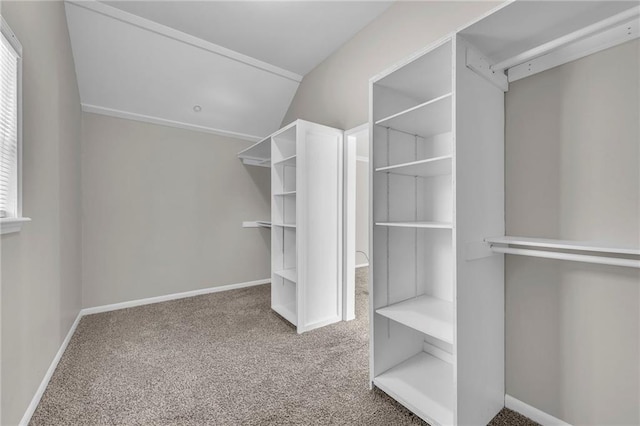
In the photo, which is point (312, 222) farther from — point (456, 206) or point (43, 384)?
point (43, 384)

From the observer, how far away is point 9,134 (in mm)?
1390

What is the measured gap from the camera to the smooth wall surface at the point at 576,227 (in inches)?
47.6

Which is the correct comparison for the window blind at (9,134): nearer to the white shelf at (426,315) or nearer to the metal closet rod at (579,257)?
the white shelf at (426,315)

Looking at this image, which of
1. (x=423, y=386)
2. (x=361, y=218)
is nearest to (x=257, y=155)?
(x=361, y=218)

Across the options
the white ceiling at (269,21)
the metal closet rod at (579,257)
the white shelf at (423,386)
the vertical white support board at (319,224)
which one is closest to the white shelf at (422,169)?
the metal closet rod at (579,257)

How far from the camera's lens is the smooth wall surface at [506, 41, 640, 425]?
3.96 ft

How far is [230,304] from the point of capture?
3.34 meters

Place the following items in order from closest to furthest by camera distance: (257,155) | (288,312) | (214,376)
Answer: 1. (214,376)
2. (288,312)
3. (257,155)

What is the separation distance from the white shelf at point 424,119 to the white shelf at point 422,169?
0.90 feet

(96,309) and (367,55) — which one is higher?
(367,55)

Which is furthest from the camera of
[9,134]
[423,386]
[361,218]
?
[361,218]

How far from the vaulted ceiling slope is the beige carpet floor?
2.43 metres

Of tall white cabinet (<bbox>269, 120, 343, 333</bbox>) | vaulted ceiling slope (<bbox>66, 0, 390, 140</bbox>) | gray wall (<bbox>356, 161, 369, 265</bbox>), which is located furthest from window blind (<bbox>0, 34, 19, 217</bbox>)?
gray wall (<bbox>356, 161, 369, 265</bbox>)

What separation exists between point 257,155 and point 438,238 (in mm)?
2792
